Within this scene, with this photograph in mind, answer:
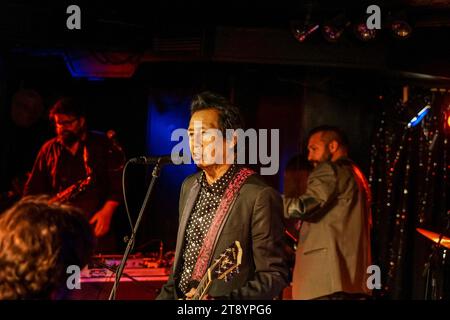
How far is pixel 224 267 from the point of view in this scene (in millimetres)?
3404

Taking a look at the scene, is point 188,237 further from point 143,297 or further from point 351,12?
point 351,12

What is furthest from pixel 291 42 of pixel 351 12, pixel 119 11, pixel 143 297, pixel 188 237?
pixel 188 237

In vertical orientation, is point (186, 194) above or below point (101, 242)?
above

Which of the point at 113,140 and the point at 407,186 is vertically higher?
the point at 113,140

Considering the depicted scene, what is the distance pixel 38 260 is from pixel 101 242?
474 centimetres

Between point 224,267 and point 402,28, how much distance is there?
12.7ft

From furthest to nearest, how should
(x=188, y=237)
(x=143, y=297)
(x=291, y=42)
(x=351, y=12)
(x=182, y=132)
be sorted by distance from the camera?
(x=182, y=132), (x=291, y=42), (x=351, y=12), (x=143, y=297), (x=188, y=237)

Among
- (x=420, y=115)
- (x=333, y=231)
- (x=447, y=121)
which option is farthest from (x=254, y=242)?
(x=420, y=115)

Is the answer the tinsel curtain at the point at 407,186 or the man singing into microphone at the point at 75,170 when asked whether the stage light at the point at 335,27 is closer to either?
the tinsel curtain at the point at 407,186

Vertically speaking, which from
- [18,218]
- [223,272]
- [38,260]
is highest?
[18,218]

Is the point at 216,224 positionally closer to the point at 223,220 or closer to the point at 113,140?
the point at 223,220

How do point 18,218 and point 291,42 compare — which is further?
point 291,42

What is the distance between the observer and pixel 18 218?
89.4 inches

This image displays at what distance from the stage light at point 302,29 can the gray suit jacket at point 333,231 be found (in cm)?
140
